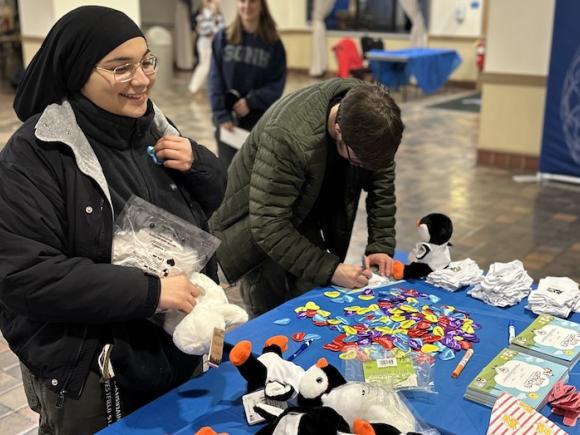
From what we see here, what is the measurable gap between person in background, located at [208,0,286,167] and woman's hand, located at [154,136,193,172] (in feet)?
8.87

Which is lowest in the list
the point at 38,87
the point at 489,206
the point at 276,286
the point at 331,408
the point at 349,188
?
the point at 489,206

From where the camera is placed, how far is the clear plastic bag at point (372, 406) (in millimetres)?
1527

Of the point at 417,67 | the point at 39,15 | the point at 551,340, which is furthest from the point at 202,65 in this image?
the point at 551,340

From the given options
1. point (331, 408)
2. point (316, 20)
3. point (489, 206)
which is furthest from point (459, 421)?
point (316, 20)

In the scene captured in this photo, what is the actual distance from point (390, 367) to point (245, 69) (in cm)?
297

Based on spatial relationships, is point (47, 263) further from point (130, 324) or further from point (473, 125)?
point (473, 125)

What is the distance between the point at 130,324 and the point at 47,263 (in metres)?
0.30

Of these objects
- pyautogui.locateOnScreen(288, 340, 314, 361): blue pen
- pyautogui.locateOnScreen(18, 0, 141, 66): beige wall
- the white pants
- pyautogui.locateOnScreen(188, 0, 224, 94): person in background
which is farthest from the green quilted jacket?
the white pants

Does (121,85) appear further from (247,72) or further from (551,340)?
(247,72)

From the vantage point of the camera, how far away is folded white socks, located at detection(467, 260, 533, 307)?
229 centimetres

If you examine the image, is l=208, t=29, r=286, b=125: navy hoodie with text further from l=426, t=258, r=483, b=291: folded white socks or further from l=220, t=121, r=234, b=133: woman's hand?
l=426, t=258, r=483, b=291: folded white socks

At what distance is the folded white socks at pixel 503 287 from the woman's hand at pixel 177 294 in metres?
1.10

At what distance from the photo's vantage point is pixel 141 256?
1616 millimetres

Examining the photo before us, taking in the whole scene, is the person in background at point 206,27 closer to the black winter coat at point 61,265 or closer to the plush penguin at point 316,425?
the black winter coat at point 61,265
